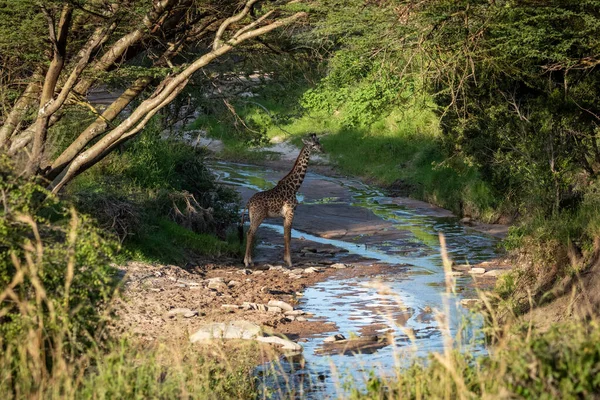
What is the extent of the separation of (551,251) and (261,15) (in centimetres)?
492

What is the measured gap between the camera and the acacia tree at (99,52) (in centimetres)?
1276

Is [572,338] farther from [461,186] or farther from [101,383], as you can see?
[461,186]

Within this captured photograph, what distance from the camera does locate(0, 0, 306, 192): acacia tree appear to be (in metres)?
12.8

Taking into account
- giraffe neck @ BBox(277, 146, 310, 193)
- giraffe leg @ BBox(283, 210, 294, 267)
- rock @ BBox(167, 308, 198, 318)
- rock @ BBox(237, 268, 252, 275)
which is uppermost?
giraffe neck @ BBox(277, 146, 310, 193)

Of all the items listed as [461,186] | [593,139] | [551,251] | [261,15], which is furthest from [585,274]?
[461,186]

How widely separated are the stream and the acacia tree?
3.50 m

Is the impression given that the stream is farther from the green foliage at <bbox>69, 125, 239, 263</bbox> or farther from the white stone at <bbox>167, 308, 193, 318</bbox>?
the white stone at <bbox>167, 308, 193, 318</bbox>

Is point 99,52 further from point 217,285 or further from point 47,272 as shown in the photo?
point 47,272

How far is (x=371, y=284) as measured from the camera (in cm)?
695

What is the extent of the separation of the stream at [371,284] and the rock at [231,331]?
57 cm

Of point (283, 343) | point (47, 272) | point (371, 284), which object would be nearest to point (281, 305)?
point (283, 343)

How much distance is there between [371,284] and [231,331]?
4590 mm

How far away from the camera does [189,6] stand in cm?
1373

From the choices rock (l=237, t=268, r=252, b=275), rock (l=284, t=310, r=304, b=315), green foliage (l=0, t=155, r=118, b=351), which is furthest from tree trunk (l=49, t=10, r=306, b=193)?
green foliage (l=0, t=155, r=118, b=351)
